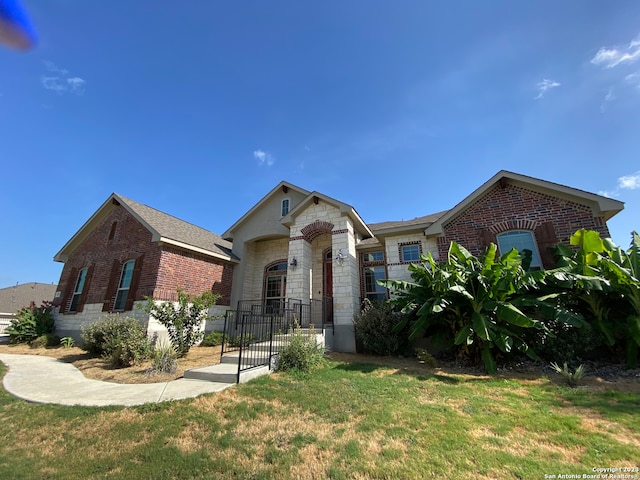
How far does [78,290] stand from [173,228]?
6613 mm

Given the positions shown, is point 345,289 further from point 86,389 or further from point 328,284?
point 86,389

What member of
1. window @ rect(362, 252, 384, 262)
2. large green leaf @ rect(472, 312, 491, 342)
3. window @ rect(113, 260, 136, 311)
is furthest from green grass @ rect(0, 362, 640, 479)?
window @ rect(362, 252, 384, 262)

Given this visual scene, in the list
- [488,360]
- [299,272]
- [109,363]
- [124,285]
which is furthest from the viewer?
[124,285]

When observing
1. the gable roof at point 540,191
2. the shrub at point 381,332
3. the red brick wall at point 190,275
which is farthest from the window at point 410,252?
the red brick wall at point 190,275

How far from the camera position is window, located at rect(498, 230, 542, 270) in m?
9.07

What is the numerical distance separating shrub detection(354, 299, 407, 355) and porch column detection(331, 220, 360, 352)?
76cm

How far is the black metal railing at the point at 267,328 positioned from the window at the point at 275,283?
0.18 meters

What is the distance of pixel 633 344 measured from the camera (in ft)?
21.1

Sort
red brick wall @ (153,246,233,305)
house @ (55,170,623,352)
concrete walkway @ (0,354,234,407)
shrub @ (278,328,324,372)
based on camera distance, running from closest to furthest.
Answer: concrete walkway @ (0,354,234,407) → shrub @ (278,328,324,372) → house @ (55,170,623,352) → red brick wall @ (153,246,233,305)

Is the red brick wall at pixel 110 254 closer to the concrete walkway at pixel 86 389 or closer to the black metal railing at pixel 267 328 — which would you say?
the black metal railing at pixel 267 328

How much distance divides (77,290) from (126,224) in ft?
15.9

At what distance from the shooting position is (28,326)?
13.0 metres

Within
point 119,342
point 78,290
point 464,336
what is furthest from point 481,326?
point 78,290

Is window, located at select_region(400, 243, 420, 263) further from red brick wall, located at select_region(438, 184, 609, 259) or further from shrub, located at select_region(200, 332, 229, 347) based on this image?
shrub, located at select_region(200, 332, 229, 347)
